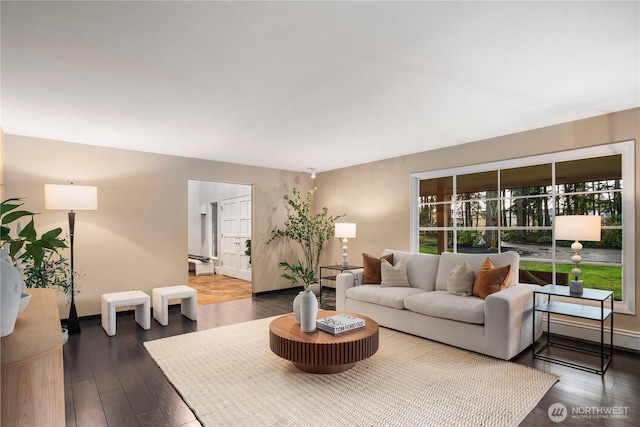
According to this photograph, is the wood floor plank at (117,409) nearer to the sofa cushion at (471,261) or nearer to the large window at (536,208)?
the sofa cushion at (471,261)

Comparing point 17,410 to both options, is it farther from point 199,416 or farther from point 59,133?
point 59,133

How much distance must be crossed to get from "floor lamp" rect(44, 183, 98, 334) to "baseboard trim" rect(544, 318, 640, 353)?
5.58 metres

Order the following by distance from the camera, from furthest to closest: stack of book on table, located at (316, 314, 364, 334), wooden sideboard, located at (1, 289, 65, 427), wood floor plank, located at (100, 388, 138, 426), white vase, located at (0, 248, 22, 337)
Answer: stack of book on table, located at (316, 314, 364, 334) < wood floor plank, located at (100, 388, 138, 426) < white vase, located at (0, 248, 22, 337) < wooden sideboard, located at (1, 289, 65, 427)

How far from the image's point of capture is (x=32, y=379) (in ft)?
3.99

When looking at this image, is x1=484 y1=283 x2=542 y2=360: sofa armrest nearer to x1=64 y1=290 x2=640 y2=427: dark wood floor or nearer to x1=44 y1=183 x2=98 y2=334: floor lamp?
x1=64 y1=290 x2=640 y2=427: dark wood floor

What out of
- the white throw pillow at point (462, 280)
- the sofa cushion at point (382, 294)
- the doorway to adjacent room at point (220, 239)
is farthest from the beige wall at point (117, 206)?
the white throw pillow at point (462, 280)

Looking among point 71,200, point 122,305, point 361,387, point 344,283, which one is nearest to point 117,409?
point 361,387

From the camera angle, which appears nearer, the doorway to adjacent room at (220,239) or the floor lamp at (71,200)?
the floor lamp at (71,200)

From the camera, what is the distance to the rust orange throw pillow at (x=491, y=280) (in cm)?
357

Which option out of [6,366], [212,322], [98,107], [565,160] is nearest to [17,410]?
[6,366]

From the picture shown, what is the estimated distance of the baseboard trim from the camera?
342 cm

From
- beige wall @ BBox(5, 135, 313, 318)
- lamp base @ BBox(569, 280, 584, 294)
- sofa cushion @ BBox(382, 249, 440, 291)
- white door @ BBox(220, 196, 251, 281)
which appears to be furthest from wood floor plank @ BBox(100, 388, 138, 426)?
white door @ BBox(220, 196, 251, 281)

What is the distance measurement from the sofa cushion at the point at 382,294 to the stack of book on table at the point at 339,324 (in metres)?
0.93

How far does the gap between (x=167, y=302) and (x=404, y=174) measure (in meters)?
3.94
